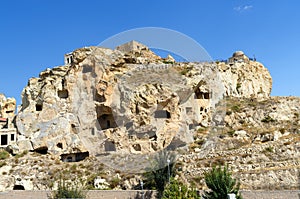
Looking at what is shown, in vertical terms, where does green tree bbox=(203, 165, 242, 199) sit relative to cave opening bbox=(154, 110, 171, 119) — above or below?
below

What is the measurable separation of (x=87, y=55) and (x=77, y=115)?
16.7 feet

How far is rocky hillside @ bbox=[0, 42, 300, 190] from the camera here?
1969 cm

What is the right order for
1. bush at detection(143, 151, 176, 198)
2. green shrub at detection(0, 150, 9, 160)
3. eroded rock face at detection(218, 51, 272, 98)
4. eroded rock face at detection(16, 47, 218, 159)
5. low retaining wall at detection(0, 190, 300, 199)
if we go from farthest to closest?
eroded rock face at detection(218, 51, 272, 98), green shrub at detection(0, 150, 9, 160), eroded rock face at detection(16, 47, 218, 159), bush at detection(143, 151, 176, 198), low retaining wall at detection(0, 190, 300, 199)

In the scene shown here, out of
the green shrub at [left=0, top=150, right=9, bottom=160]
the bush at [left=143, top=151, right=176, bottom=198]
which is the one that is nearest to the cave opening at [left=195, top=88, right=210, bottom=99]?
the bush at [left=143, top=151, right=176, bottom=198]

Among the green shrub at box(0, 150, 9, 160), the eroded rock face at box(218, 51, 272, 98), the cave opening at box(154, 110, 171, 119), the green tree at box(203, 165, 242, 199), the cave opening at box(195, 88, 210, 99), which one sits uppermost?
the eroded rock face at box(218, 51, 272, 98)

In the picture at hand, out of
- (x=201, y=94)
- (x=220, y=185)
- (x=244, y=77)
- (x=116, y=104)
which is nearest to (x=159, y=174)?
(x=220, y=185)

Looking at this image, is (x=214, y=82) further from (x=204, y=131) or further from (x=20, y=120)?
(x=20, y=120)

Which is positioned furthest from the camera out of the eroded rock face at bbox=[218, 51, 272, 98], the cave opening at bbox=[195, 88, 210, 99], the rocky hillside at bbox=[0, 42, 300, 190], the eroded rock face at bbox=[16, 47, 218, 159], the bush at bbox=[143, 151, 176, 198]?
the eroded rock face at bbox=[218, 51, 272, 98]

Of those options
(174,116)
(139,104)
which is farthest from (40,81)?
(174,116)

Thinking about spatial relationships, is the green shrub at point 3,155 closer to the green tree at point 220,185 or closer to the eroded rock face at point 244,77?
the green tree at point 220,185

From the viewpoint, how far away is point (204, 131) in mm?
25891

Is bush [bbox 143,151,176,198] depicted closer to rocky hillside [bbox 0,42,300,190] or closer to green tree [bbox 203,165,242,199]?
rocky hillside [bbox 0,42,300,190]

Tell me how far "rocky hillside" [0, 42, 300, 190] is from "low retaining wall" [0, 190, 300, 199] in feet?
5.80

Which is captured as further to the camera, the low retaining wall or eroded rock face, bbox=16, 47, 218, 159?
eroded rock face, bbox=16, 47, 218, 159
